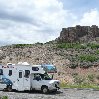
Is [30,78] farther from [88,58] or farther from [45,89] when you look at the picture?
[88,58]

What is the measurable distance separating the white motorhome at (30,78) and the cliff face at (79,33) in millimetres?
87257

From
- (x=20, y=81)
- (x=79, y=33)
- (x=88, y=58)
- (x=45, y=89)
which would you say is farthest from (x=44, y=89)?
(x=79, y=33)

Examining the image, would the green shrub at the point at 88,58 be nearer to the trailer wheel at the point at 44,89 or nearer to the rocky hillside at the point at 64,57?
the rocky hillside at the point at 64,57

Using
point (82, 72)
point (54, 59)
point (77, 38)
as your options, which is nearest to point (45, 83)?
point (82, 72)

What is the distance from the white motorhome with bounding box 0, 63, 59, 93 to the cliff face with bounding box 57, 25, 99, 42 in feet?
286

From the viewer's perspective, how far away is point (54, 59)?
73812 mm

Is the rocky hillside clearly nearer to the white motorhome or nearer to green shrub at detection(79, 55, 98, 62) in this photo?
green shrub at detection(79, 55, 98, 62)

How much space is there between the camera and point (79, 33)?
125 metres

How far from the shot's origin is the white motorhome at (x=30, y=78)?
3319cm

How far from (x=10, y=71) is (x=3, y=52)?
47.3 m

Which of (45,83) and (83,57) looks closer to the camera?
(45,83)

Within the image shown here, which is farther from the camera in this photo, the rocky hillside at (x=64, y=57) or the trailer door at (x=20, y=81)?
the rocky hillside at (x=64, y=57)

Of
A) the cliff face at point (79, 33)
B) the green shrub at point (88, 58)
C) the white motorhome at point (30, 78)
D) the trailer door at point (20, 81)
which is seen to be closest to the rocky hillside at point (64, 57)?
the green shrub at point (88, 58)

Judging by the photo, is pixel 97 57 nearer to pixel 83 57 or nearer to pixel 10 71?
pixel 83 57
